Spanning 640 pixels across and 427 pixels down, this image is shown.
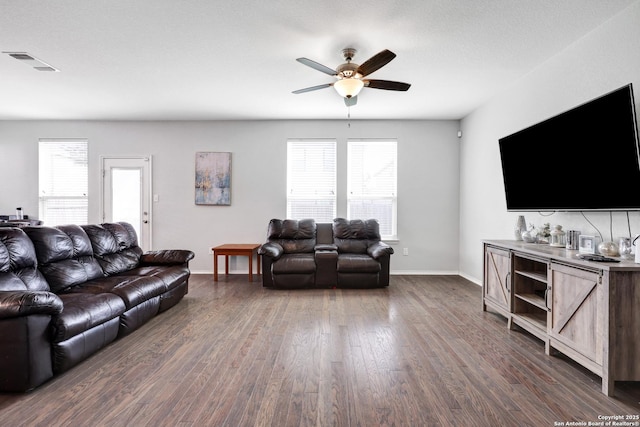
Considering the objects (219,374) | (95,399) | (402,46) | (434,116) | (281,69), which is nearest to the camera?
(95,399)

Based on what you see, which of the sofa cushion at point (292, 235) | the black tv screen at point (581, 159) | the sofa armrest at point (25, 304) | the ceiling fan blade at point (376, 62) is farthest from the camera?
the sofa cushion at point (292, 235)

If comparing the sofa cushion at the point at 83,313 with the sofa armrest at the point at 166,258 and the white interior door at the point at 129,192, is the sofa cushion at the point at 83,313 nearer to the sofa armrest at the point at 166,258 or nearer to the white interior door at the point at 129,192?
the sofa armrest at the point at 166,258

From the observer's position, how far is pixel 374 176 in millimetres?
5680

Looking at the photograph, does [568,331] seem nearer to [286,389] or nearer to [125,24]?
[286,389]

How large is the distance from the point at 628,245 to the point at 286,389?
264cm

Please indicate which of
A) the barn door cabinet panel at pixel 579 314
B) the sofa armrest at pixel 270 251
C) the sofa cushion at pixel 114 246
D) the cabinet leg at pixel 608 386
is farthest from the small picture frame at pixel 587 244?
the sofa cushion at pixel 114 246

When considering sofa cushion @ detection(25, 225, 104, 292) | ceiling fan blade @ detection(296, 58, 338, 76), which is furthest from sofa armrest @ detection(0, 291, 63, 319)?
ceiling fan blade @ detection(296, 58, 338, 76)

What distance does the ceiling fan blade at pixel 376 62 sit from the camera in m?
2.65

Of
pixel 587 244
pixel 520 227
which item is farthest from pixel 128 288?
pixel 520 227

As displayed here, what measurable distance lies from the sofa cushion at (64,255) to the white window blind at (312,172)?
3.15 m

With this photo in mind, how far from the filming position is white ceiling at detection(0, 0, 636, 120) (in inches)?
98.6

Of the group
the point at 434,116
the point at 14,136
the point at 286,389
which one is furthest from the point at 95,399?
the point at 14,136

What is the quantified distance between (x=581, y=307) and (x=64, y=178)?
764 centimetres

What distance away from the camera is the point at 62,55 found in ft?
10.8
